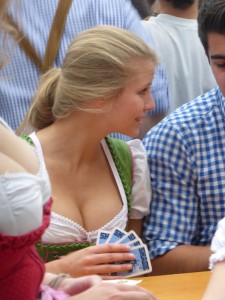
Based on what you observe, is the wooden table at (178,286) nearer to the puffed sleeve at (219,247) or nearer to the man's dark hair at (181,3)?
the puffed sleeve at (219,247)

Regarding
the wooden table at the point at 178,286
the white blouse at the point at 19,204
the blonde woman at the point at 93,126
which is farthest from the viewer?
the blonde woman at the point at 93,126

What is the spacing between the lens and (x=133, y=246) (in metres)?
2.28

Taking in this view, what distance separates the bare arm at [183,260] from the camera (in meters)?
2.40

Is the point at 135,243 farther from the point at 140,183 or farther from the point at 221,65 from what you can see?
the point at 221,65

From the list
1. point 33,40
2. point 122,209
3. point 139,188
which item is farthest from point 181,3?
point 122,209

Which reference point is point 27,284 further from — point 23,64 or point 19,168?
point 23,64

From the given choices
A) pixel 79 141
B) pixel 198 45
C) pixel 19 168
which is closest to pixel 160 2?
pixel 198 45

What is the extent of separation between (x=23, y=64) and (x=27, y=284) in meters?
1.48

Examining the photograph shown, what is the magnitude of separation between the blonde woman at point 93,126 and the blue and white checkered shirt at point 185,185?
0.18 ft

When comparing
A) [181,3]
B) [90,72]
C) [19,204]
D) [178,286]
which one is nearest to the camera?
[19,204]

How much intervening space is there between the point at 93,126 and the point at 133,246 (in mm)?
414

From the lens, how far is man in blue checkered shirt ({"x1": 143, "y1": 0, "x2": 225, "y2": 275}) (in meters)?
2.50

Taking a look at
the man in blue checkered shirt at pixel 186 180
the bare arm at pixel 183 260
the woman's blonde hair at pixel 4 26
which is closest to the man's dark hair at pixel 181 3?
the man in blue checkered shirt at pixel 186 180

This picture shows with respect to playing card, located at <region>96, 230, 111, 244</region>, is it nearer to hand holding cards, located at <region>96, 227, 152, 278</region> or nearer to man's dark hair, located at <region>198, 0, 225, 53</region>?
hand holding cards, located at <region>96, 227, 152, 278</region>
